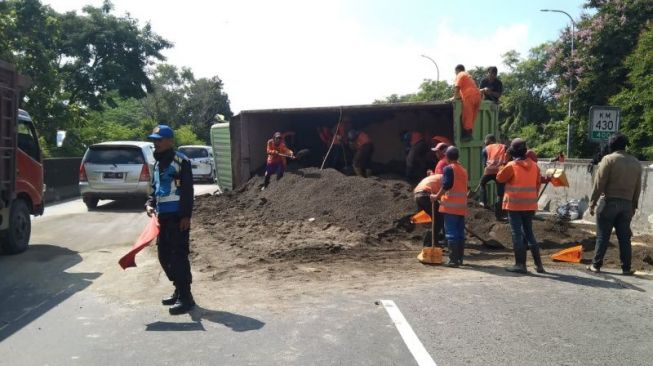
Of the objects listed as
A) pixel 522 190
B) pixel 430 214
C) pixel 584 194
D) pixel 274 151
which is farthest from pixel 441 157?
pixel 584 194

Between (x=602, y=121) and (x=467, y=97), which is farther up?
(x=467, y=97)

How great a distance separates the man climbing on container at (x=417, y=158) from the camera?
13.1 metres

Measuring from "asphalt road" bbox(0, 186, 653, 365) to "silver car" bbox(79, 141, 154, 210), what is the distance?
741cm

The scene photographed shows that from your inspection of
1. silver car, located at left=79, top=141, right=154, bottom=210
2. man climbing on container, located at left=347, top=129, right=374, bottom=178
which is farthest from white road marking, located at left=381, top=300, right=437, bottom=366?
silver car, located at left=79, top=141, right=154, bottom=210

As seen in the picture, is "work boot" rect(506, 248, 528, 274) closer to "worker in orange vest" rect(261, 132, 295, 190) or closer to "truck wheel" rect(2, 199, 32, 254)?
"truck wheel" rect(2, 199, 32, 254)

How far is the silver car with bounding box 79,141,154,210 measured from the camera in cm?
1488

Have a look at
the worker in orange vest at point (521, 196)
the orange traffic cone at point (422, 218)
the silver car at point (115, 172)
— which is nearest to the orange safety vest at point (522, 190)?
the worker in orange vest at point (521, 196)

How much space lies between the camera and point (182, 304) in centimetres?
584

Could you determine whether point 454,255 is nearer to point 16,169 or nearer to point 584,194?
point 16,169

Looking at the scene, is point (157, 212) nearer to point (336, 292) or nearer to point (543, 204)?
point (336, 292)

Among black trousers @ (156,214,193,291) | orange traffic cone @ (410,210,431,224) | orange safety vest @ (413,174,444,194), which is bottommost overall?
orange traffic cone @ (410,210,431,224)

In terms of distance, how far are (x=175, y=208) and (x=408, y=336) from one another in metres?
2.49

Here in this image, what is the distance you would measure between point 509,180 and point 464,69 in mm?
4048

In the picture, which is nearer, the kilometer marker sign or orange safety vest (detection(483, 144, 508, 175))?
orange safety vest (detection(483, 144, 508, 175))
